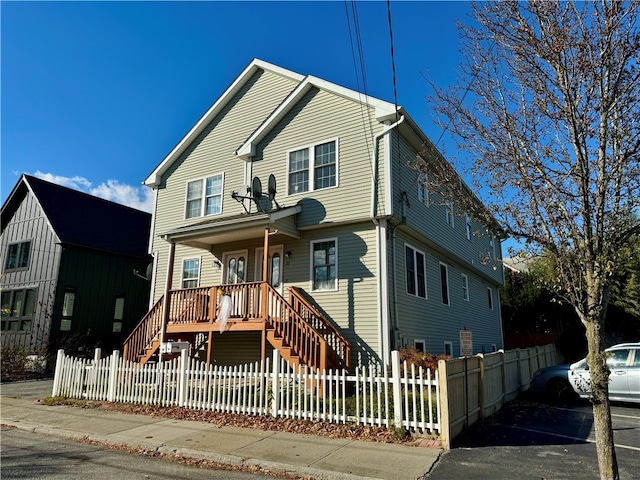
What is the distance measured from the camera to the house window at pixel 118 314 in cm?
2231

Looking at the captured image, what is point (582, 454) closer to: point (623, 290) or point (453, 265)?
point (453, 265)

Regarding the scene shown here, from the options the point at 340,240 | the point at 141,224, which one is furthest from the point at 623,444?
the point at 141,224

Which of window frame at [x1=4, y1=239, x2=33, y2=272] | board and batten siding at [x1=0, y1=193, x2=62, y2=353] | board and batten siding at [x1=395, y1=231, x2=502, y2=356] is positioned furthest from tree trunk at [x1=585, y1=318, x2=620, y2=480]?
window frame at [x1=4, y1=239, x2=33, y2=272]

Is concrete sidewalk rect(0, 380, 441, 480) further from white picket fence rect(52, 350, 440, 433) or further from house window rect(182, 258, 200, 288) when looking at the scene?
house window rect(182, 258, 200, 288)

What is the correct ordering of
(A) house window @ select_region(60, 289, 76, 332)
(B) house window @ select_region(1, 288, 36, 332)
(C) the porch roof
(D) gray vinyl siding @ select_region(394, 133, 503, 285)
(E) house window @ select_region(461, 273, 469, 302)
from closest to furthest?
(C) the porch roof < (D) gray vinyl siding @ select_region(394, 133, 503, 285) < (E) house window @ select_region(461, 273, 469, 302) < (A) house window @ select_region(60, 289, 76, 332) < (B) house window @ select_region(1, 288, 36, 332)

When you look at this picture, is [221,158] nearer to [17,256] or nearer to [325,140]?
[325,140]

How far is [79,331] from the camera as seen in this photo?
67.3ft

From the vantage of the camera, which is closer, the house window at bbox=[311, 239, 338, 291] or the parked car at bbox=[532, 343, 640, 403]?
the parked car at bbox=[532, 343, 640, 403]

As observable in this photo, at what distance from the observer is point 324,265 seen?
512 inches

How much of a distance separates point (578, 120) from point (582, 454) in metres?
5.15

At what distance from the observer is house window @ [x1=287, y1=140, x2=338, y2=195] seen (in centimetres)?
1334

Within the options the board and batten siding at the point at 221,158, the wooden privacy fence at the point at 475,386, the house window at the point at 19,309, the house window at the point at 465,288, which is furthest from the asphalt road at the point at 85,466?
the house window at the point at 19,309

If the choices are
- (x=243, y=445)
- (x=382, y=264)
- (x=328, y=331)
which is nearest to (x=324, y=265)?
(x=382, y=264)

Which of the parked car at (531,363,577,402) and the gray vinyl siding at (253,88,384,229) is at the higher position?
the gray vinyl siding at (253,88,384,229)
